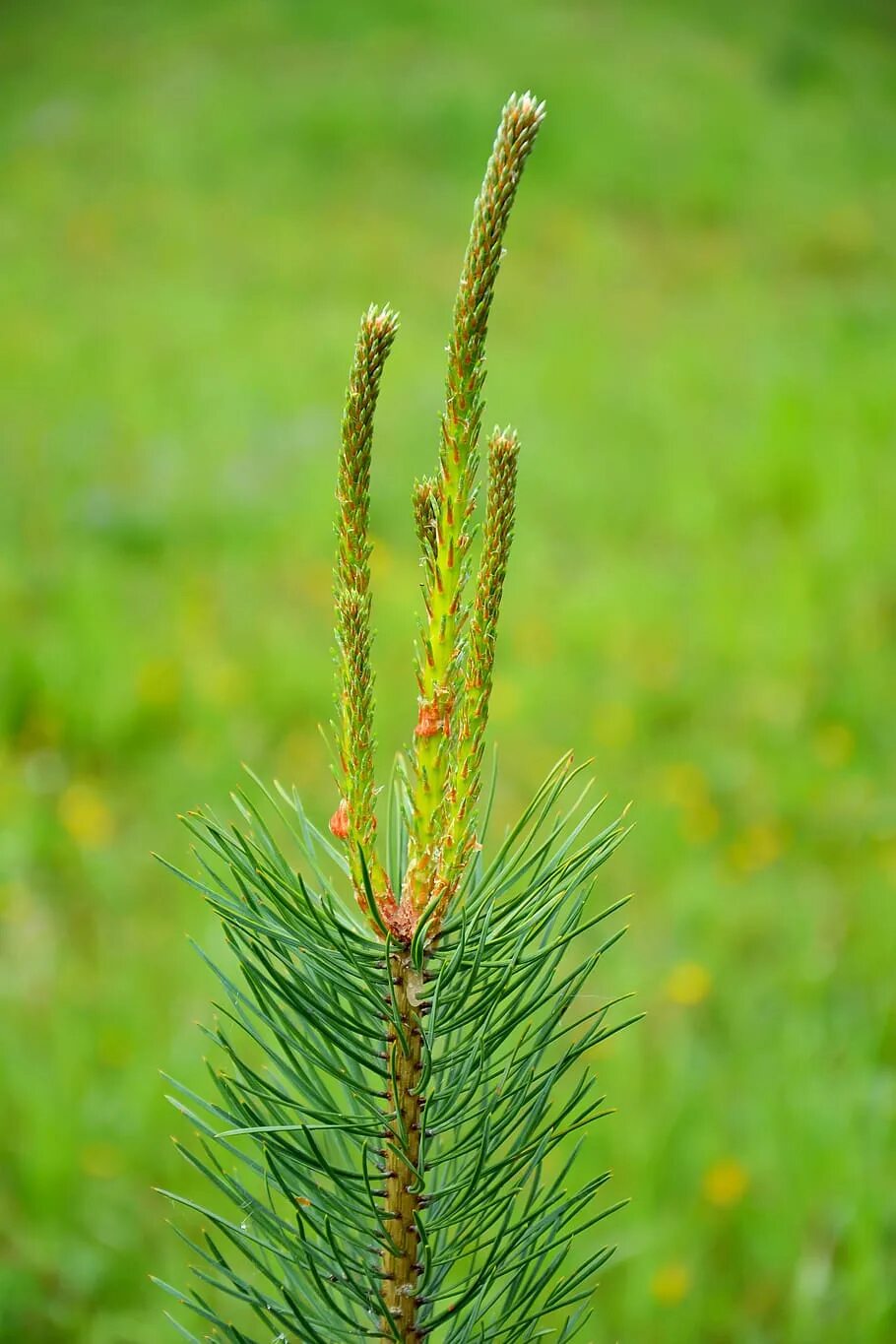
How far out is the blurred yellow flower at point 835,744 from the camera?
3.52 m

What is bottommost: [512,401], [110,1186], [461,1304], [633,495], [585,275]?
[461,1304]

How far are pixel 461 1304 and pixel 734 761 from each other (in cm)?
302

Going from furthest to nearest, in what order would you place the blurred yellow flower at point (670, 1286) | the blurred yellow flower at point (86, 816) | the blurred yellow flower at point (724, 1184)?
the blurred yellow flower at point (86, 816) → the blurred yellow flower at point (724, 1184) → the blurred yellow flower at point (670, 1286)

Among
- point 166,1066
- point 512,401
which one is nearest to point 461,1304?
point 166,1066

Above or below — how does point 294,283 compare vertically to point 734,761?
above

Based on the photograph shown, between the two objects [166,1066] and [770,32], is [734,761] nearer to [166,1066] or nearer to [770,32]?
[166,1066]

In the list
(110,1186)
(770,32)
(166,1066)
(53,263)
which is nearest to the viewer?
(110,1186)

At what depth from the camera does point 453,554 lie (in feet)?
2.09

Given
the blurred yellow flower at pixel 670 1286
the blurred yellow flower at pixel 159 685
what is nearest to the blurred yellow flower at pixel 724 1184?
the blurred yellow flower at pixel 670 1286

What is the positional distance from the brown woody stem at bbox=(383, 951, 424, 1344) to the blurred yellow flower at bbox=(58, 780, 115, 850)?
2.55m

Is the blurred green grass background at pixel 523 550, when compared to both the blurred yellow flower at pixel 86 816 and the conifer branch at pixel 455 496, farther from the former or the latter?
the conifer branch at pixel 455 496

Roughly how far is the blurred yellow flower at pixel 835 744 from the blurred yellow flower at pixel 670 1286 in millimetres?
1805

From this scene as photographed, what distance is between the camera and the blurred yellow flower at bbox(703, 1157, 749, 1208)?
7.07 ft

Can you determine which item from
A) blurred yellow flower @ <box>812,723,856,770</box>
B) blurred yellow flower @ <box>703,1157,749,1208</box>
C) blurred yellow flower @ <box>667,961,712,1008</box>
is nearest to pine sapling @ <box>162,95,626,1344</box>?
blurred yellow flower @ <box>703,1157,749,1208</box>
